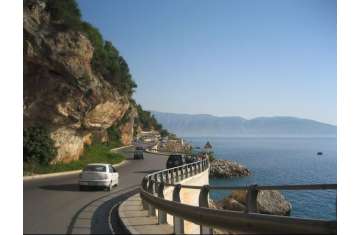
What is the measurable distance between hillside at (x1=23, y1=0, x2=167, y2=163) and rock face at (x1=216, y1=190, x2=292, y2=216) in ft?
40.3

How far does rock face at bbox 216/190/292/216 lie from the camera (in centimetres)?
2639

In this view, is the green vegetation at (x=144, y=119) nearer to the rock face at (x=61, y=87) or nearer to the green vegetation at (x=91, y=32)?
the rock face at (x=61, y=87)

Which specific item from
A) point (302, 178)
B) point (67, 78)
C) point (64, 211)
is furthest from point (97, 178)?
point (302, 178)

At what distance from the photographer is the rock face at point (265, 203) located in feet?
86.6

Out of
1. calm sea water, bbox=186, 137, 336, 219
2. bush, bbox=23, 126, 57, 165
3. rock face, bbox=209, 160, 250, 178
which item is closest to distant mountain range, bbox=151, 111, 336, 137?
calm sea water, bbox=186, 137, 336, 219

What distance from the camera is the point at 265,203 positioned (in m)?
30.2

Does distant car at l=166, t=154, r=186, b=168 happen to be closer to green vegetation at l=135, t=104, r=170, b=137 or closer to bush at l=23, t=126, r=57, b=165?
green vegetation at l=135, t=104, r=170, b=137

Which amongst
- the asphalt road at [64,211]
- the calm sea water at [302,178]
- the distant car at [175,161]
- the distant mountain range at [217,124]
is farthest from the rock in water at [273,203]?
the distant mountain range at [217,124]

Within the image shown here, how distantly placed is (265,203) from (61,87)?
2268 centimetres

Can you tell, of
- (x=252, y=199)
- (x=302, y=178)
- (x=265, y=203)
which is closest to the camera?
(x=252, y=199)

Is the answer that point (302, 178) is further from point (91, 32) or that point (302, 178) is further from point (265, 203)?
point (91, 32)
